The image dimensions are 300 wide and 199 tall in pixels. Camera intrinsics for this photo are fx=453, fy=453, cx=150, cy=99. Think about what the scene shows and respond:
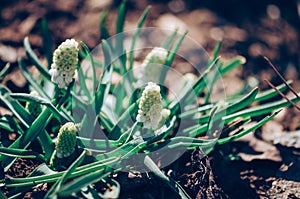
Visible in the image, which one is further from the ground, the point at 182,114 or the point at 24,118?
the point at 24,118

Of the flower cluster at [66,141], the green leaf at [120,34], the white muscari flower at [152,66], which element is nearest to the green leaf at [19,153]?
the flower cluster at [66,141]

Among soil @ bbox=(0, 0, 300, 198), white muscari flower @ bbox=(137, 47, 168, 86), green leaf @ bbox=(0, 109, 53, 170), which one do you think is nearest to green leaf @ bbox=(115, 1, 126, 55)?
white muscari flower @ bbox=(137, 47, 168, 86)

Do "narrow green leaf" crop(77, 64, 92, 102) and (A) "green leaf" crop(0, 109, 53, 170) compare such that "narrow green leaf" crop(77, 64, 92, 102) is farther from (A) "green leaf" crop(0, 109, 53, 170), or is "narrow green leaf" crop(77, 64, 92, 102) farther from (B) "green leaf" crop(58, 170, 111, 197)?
(B) "green leaf" crop(58, 170, 111, 197)

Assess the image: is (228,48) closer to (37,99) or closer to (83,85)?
(83,85)

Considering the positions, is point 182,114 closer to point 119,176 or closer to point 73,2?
point 119,176

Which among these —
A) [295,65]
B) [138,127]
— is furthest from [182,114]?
[295,65]

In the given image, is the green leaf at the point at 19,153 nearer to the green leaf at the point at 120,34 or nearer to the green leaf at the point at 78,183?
the green leaf at the point at 78,183
